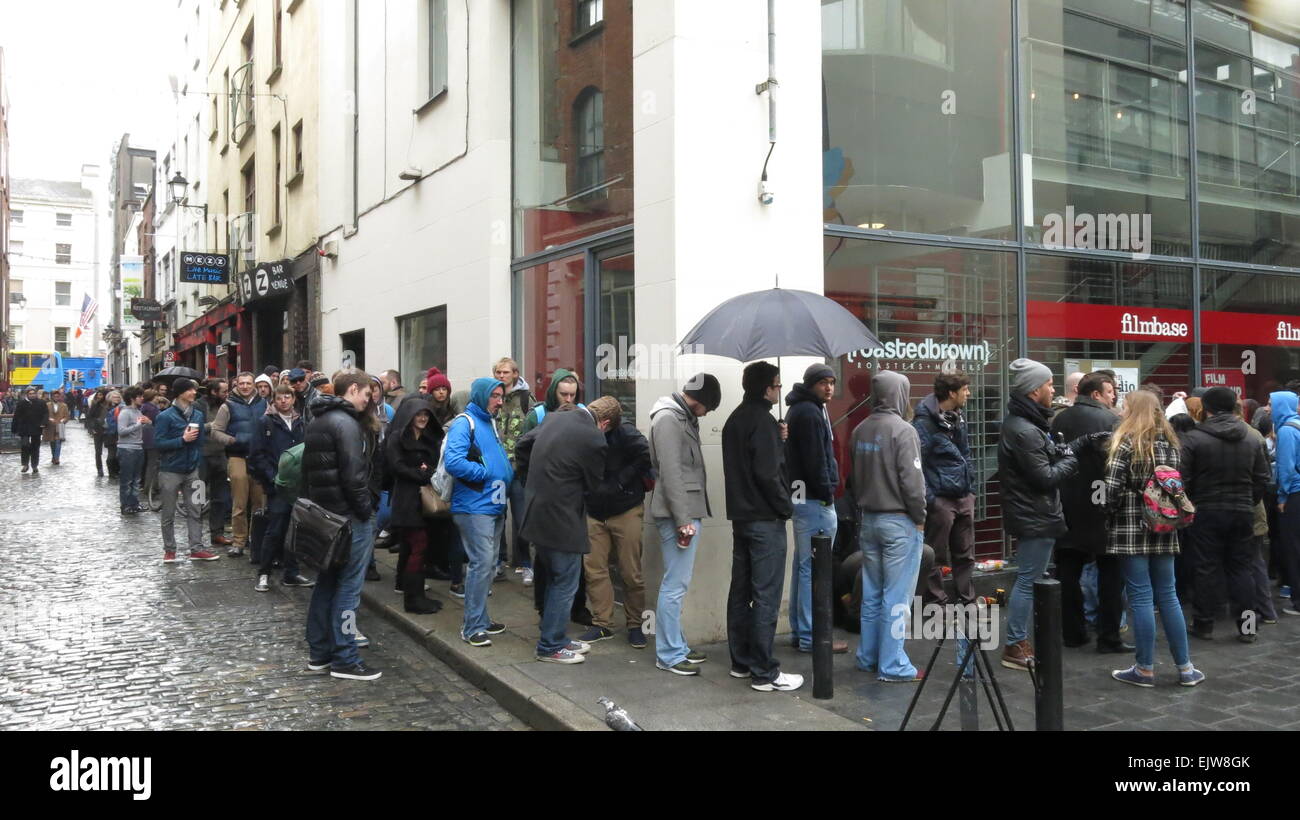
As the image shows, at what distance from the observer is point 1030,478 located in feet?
19.7

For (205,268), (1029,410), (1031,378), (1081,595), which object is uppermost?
(205,268)

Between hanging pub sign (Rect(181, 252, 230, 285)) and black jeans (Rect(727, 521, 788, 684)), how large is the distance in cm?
1881

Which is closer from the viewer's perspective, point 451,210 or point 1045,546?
point 1045,546

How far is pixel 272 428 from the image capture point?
9.52m

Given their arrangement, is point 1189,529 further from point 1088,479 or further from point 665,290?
point 665,290

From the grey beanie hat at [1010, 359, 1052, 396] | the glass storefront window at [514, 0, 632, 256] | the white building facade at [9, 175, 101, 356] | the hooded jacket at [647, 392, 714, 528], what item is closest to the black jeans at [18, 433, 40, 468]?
the glass storefront window at [514, 0, 632, 256]

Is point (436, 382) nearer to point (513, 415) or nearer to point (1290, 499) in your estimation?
point (513, 415)

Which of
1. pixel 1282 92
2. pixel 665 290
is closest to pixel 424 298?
pixel 665 290

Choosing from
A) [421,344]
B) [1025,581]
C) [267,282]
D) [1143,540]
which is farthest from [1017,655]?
[267,282]

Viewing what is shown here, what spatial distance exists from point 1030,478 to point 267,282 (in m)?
14.6

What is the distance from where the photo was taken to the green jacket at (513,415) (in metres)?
8.33

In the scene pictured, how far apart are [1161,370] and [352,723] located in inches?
330

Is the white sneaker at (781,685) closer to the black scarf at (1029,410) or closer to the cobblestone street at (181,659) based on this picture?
the cobblestone street at (181,659)

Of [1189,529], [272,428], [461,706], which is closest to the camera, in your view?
[461,706]
